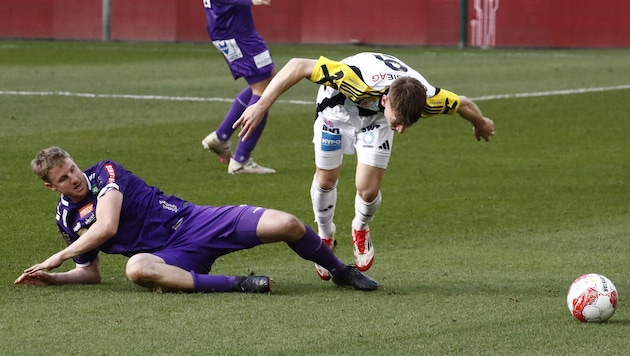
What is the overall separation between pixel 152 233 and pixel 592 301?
8.86 ft

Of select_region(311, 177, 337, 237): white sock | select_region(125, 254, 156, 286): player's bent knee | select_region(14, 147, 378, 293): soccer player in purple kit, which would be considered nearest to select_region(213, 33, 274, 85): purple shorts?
select_region(311, 177, 337, 237): white sock

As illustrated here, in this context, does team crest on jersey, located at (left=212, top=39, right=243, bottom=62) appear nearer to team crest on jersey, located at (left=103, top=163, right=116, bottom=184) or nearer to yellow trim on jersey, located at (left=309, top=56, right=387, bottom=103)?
yellow trim on jersey, located at (left=309, top=56, right=387, bottom=103)

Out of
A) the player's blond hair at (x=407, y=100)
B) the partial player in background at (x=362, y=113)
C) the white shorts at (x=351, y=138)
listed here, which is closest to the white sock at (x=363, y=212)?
the partial player in background at (x=362, y=113)

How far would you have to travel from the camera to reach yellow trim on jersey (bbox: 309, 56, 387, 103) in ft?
26.5

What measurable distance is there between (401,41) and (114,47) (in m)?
7.86

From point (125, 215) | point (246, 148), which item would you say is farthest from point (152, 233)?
point (246, 148)

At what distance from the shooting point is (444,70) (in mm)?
24766

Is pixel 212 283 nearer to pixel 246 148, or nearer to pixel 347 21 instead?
pixel 246 148

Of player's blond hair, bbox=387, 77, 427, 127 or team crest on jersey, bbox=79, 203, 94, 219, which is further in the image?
team crest on jersey, bbox=79, 203, 94, 219

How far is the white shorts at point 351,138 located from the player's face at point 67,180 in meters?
1.88

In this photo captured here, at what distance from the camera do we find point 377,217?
11094 mm

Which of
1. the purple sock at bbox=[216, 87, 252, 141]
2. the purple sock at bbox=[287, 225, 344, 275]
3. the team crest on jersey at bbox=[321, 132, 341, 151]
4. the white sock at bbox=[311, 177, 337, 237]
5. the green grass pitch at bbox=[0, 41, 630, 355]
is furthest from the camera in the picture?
the purple sock at bbox=[216, 87, 252, 141]

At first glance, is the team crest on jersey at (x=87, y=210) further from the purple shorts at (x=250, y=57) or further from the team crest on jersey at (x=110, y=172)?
the purple shorts at (x=250, y=57)

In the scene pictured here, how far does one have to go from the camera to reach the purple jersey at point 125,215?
7.83 meters
